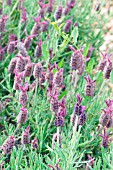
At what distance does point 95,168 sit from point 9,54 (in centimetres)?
93

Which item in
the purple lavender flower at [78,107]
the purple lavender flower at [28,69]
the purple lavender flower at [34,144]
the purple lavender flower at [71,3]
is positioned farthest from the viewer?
the purple lavender flower at [71,3]

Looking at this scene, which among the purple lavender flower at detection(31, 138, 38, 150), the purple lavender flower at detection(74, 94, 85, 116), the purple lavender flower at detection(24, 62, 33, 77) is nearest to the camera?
the purple lavender flower at detection(74, 94, 85, 116)

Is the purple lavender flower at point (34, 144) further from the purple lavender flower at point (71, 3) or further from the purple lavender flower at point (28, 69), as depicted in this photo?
the purple lavender flower at point (71, 3)

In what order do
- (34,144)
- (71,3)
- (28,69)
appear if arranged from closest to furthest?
(34,144)
(28,69)
(71,3)

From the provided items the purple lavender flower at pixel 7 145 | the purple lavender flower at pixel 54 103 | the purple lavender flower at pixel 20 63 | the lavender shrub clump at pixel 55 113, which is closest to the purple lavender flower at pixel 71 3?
the lavender shrub clump at pixel 55 113

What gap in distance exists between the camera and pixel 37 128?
1.94m

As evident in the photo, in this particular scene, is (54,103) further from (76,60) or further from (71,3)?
(71,3)

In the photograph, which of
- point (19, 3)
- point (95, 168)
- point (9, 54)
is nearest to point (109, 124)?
point (95, 168)

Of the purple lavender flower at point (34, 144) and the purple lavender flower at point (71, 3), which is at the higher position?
the purple lavender flower at point (71, 3)

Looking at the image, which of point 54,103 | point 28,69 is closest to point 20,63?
point 28,69

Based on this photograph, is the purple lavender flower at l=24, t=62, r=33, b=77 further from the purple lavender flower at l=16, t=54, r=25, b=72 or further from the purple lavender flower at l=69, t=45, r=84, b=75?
the purple lavender flower at l=69, t=45, r=84, b=75

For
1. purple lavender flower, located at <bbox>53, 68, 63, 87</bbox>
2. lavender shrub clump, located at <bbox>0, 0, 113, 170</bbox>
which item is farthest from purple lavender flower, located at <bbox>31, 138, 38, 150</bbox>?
purple lavender flower, located at <bbox>53, 68, 63, 87</bbox>

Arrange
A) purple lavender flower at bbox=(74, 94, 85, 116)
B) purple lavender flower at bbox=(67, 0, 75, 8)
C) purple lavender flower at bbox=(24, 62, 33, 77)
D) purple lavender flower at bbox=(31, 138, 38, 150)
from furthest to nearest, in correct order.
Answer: purple lavender flower at bbox=(67, 0, 75, 8) → purple lavender flower at bbox=(24, 62, 33, 77) → purple lavender flower at bbox=(31, 138, 38, 150) → purple lavender flower at bbox=(74, 94, 85, 116)

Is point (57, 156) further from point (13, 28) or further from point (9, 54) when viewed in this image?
point (13, 28)
